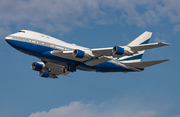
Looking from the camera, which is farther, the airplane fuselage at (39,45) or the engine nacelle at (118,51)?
the airplane fuselage at (39,45)

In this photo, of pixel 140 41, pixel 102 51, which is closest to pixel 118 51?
pixel 102 51

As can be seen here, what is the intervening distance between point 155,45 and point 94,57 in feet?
41.5

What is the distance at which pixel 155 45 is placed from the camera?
161 ft

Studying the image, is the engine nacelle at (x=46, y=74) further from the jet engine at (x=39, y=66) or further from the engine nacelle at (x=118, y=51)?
the engine nacelle at (x=118, y=51)

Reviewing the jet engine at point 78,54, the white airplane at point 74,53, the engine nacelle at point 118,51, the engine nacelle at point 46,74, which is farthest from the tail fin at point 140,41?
the engine nacelle at point 46,74

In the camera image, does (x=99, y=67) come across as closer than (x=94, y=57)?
No

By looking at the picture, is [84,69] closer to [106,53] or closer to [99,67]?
[99,67]

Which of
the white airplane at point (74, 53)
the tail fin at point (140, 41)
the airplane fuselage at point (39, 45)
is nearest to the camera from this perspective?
the white airplane at point (74, 53)

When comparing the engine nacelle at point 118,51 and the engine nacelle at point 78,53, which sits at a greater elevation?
the engine nacelle at point 118,51

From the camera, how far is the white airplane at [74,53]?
171 ft

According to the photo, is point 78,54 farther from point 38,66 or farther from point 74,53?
point 38,66

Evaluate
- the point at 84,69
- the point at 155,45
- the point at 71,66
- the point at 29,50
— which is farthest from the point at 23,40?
the point at 155,45

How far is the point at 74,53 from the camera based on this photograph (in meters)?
53.3

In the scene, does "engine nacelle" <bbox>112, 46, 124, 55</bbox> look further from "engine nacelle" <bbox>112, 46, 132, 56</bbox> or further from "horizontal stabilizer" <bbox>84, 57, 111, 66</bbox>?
"horizontal stabilizer" <bbox>84, 57, 111, 66</bbox>
